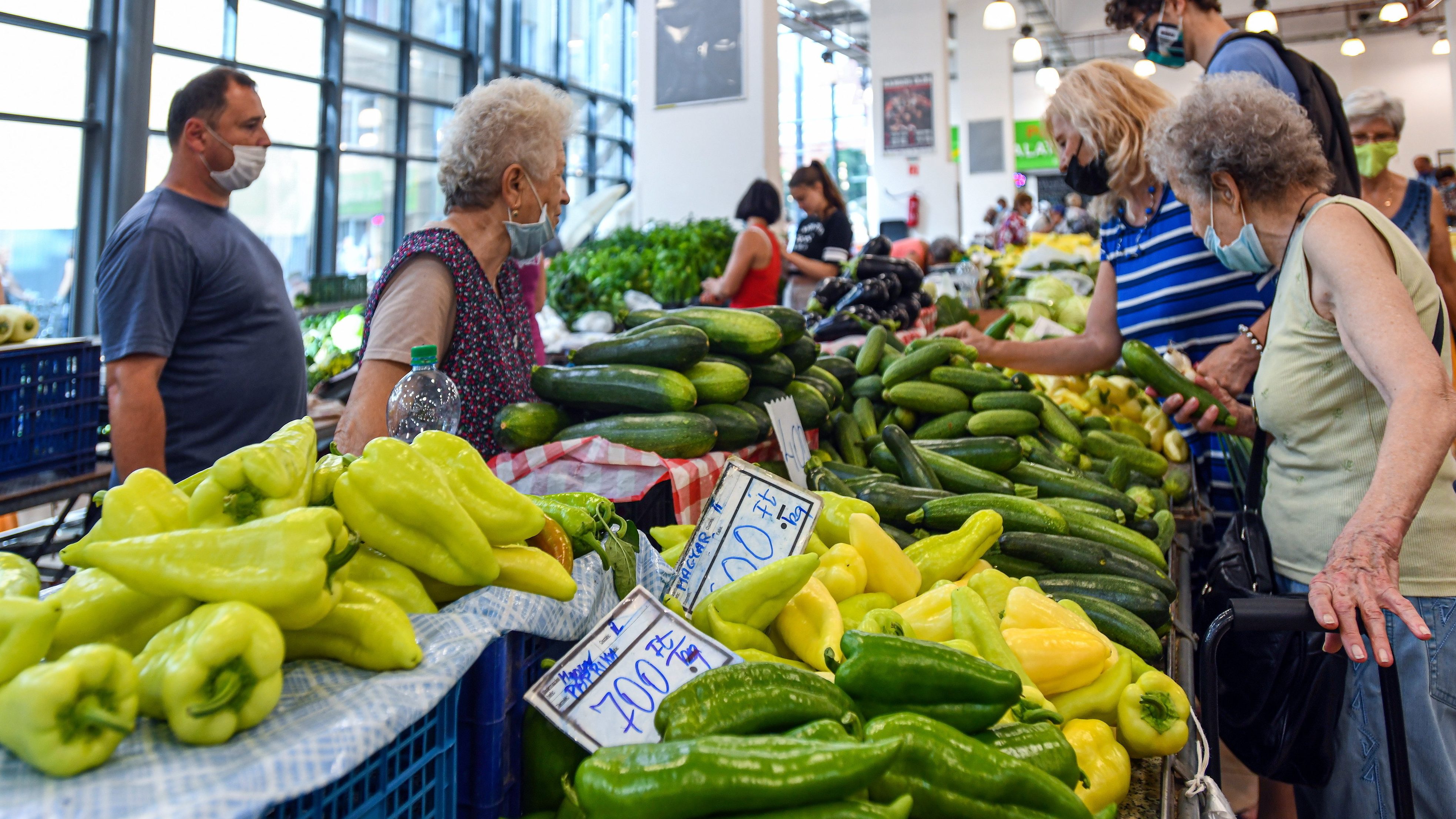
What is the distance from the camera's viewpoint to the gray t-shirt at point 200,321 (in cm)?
272

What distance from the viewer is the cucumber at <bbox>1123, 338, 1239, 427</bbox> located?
2654 millimetres

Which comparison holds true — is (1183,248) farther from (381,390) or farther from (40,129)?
(40,129)

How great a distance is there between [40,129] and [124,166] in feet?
2.02

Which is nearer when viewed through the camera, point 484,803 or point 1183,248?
point 484,803

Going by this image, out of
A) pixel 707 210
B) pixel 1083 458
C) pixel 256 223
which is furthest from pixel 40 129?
pixel 1083 458

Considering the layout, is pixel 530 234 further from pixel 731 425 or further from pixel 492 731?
pixel 492 731

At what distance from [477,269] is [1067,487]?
1686 millimetres

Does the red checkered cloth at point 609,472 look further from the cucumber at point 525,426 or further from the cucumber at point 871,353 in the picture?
the cucumber at point 871,353

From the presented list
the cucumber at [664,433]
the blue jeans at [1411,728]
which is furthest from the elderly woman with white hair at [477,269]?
the blue jeans at [1411,728]

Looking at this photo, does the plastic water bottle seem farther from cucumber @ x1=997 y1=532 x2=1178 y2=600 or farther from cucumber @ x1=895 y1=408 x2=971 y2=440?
cucumber @ x1=895 y1=408 x2=971 y2=440

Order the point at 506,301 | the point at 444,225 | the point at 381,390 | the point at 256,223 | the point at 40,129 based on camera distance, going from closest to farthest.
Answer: the point at 381,390 < the point at 444,225 < the point at 506,301 < the point at 40,129 < the point at 256,223

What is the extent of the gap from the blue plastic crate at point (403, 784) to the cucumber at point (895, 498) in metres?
1.34

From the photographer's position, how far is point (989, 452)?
8.52 ft

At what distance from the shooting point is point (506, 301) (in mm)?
2646
